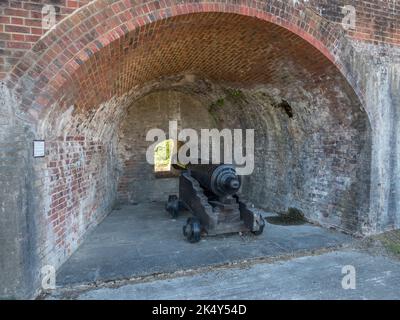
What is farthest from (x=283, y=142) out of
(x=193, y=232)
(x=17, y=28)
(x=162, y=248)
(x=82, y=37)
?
(x=17, y=28)

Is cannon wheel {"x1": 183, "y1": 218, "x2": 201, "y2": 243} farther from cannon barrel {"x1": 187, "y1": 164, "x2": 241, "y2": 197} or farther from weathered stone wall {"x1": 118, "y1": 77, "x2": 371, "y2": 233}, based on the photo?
weathered stone wall {"x1": 118, "y1": 77, "x2": 371, "y2": 233}

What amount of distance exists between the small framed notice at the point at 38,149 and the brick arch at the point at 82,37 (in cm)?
26

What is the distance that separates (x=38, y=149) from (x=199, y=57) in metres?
3.56

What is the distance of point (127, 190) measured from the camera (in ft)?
29.6

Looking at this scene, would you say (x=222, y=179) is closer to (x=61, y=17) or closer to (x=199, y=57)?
(x=199, y=57)

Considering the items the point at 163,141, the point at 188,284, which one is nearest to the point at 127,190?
the point at 163,141

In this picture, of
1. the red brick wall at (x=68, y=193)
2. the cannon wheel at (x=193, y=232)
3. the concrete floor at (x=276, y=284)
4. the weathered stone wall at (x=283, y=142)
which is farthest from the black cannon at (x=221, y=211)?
the red brick wall at (x=68, y=193)

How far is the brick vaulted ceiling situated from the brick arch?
7cm

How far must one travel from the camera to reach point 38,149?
336 centimetres

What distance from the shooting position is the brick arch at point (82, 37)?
10.6 feet

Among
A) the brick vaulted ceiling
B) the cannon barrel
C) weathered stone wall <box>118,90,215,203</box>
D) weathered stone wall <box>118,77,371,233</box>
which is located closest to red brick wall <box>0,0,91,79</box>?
the brick vaulted ceiling

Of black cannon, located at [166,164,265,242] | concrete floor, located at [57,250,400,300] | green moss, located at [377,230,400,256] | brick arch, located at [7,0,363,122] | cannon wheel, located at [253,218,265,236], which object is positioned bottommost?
concrete floor, located at [57,250,400,300]

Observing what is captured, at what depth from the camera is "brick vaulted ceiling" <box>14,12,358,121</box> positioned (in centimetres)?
397

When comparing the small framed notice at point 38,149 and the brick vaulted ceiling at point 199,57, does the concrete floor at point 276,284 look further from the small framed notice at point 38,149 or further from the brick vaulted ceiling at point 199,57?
the brick vaulted ceiling at point 199,57
